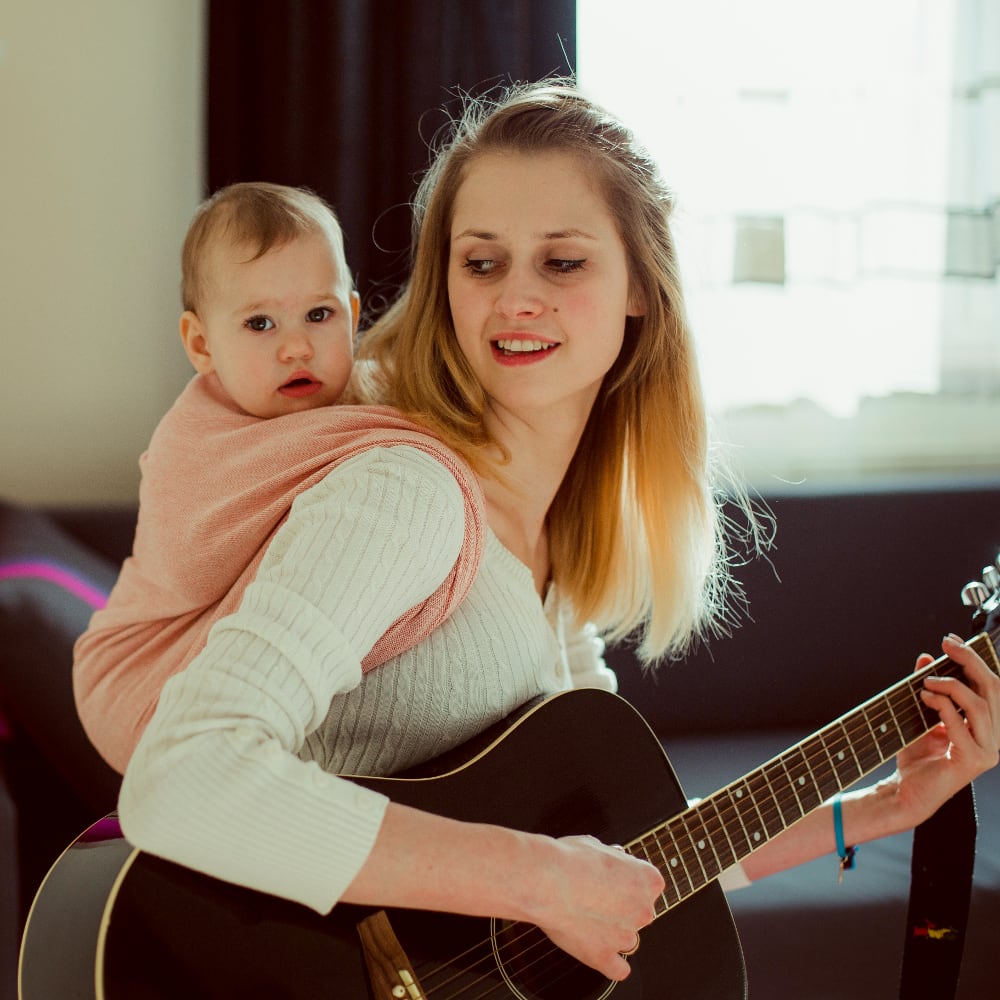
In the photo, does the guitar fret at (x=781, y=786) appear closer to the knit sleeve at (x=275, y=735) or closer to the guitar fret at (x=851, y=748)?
the guitar fret at (x=851, y=748)

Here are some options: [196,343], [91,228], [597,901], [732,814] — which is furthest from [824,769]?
[91,228]

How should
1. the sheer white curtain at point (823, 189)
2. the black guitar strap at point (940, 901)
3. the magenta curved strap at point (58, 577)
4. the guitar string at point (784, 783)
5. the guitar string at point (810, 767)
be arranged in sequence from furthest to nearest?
the sheer white curtain at point (823, 189) < the magenta curved strap at point (58, 577) < the black guitar strap at point (940, 901) < the guitar string at point (784, 783) < the guitar string at point (810, 767)

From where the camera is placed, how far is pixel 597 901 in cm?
90

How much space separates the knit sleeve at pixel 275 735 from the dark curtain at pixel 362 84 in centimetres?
129

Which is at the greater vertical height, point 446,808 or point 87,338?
point 87,338

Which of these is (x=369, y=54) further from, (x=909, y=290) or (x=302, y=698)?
(x=302, y=698)

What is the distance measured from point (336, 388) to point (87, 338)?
1016 mm

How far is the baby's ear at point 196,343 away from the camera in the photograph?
1.36 metres

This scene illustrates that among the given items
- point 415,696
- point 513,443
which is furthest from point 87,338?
point 415,696

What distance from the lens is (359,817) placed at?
2.57ft

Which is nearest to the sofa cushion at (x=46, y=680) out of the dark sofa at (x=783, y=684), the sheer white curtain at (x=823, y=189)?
the dark sofa at (x=783, y=684)

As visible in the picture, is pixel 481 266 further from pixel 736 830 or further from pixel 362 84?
pixel 362 84

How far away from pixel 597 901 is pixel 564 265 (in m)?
0.64

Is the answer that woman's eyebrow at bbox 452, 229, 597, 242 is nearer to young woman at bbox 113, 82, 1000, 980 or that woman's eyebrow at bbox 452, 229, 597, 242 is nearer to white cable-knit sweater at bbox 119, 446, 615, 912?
young woman at bbox 113, 82, 1000, 980
